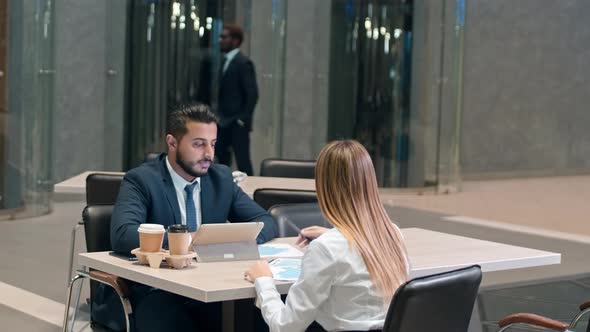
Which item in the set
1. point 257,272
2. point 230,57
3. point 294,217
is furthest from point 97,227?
point 230,57

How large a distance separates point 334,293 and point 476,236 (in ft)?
21.6

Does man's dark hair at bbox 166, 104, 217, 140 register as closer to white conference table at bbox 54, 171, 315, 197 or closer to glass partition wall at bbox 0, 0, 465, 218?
white conference table at bbox 54, 171, 315, 197

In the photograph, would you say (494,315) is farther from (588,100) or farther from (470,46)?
(588,100)

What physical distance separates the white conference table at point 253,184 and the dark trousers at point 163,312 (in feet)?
7.21

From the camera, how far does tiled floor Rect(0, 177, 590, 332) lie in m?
6.36

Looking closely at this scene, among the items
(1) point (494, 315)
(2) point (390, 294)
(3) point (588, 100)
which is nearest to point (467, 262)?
(2) point (390, 294)

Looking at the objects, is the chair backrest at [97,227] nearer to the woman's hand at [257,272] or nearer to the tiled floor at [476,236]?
the tiled floor at [476,236]

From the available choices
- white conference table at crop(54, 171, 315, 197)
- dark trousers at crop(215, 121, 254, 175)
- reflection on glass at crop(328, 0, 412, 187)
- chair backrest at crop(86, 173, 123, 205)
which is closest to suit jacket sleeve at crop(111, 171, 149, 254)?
chair backrest at crop(86, 173, 123, 205)

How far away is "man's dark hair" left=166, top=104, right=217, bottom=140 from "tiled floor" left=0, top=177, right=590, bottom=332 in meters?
1.59

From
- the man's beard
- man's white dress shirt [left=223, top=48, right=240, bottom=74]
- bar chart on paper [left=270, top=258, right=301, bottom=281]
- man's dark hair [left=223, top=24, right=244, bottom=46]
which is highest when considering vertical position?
man's dark hair [left=223, top=24, right=244, bottom=46]

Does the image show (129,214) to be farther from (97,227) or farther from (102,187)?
(102,187)

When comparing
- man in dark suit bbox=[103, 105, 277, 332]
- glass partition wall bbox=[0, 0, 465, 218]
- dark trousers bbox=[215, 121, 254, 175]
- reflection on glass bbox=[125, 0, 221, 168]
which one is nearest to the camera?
man in dark suit bbox=[103, 105, 277, 332]

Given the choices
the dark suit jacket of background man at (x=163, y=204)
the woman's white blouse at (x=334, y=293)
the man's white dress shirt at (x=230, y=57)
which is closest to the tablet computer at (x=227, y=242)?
the dark suit jacket of background man at (x=163, y=204)

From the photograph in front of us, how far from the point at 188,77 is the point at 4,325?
644 cm
